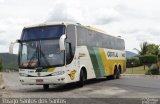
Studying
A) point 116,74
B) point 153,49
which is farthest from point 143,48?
point 116,74

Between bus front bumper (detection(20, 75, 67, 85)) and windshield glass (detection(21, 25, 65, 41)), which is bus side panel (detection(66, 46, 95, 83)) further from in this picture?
windshield glass (detection(21, 25, 65, 41))

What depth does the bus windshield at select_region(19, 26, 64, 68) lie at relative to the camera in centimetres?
2098

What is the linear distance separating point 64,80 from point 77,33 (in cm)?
318

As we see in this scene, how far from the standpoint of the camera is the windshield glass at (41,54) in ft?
68.8

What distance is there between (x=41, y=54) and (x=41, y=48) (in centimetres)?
30

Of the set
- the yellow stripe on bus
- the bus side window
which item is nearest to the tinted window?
the yellow stripe on bus

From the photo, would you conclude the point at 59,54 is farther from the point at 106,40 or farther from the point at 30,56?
the point at 106,40

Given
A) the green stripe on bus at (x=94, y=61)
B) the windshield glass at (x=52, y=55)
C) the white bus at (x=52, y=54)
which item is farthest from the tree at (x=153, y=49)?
the windshield glass at (x=52, y=55)

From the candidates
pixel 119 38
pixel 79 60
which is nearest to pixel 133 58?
pixel 119 38

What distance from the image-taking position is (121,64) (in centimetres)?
3509

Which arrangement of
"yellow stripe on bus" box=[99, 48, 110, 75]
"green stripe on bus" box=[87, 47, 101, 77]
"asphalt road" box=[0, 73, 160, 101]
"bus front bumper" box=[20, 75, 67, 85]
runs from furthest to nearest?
"yellow stripe on bus" box=[99, 48, 110, 75]
"green stripe on bus" box=[87, 47, 101, 77]
"bus front bumper" box=[20, 75, 67, 85]
"asphalt road" box=[0, 73, 160, 101]

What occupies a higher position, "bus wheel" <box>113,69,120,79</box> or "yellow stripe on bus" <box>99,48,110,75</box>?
"yellow stripe on bus" <box>99,48,110,75</box>

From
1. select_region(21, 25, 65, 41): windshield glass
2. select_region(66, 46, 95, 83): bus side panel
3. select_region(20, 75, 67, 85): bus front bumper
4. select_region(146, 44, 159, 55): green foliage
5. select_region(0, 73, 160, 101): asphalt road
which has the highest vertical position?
select_region(146, 44, 159, 55): green foliage

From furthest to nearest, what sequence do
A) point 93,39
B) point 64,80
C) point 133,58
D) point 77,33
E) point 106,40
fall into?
point 133,58
point 106,40
point 93,39
point 77,33
point 64,80
